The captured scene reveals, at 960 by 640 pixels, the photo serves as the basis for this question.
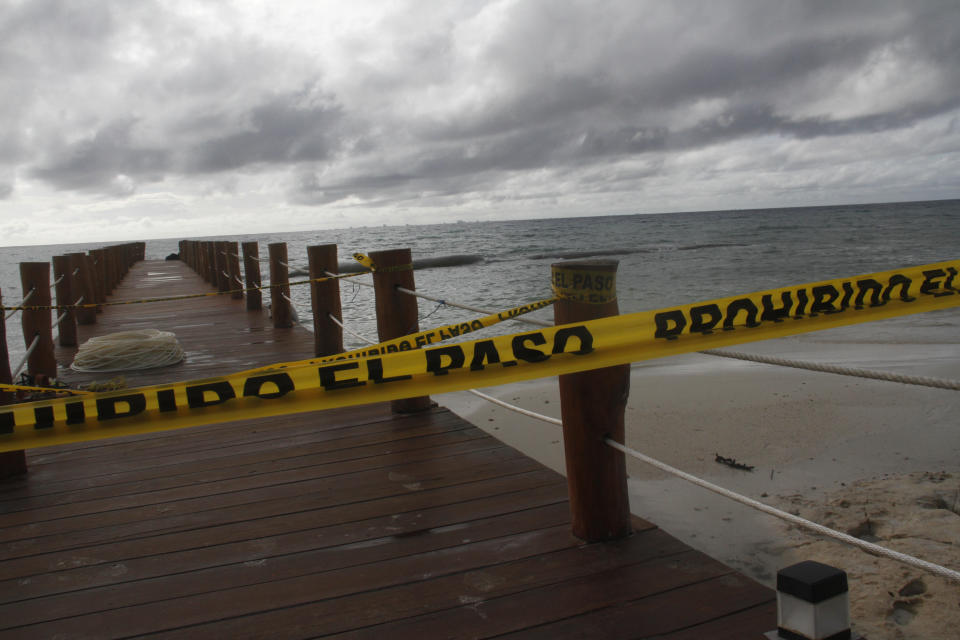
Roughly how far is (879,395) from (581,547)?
6.06 metres

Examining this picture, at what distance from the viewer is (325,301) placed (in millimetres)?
5461

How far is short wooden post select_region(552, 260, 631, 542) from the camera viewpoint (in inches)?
74.6

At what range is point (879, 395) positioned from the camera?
22.3 ft

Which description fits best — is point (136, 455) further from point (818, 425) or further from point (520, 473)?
point (818, 425)

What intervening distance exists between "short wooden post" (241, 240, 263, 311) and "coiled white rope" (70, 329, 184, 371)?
2427 millimetres

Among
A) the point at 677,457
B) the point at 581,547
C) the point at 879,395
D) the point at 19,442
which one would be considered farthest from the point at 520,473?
the point at 879,395

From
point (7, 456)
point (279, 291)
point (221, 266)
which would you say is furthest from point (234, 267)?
point (7, 456)

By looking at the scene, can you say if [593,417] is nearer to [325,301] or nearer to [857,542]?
[857,542]

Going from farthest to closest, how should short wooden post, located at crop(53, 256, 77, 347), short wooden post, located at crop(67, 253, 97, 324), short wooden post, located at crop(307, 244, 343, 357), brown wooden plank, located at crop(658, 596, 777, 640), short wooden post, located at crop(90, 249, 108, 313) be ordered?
short wooden post, located at crop(90, 249, 108, 313)
short wooden post, located at crop(67, 253, 97, 324)
short wooden post, located at crop(53, 256, 77, 347)
short wooden post, located at crop(307, 244, 343, 357)
brown wooden plank, located at crop(658, 596, 777, 640)

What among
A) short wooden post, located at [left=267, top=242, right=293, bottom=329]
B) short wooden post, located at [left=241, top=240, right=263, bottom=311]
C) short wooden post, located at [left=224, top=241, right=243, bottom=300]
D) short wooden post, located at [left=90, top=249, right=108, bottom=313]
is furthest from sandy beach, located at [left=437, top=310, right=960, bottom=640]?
short wooden post, located at [left=90, top=249, right=108, bottom=313]

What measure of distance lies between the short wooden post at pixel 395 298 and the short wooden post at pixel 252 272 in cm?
495

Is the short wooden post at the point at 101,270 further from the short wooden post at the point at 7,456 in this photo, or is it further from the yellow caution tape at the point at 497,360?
the yellow caution tape at the point at 497,360

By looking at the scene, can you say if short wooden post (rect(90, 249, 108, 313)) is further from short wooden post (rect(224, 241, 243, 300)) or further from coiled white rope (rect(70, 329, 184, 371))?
coiled white rope (rect(70, 329, 184, 371))

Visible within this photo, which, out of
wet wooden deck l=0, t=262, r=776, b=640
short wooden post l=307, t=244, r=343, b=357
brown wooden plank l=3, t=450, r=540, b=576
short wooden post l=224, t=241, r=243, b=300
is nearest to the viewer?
wet wooden deck l=0, t=262, r=776, b=640
